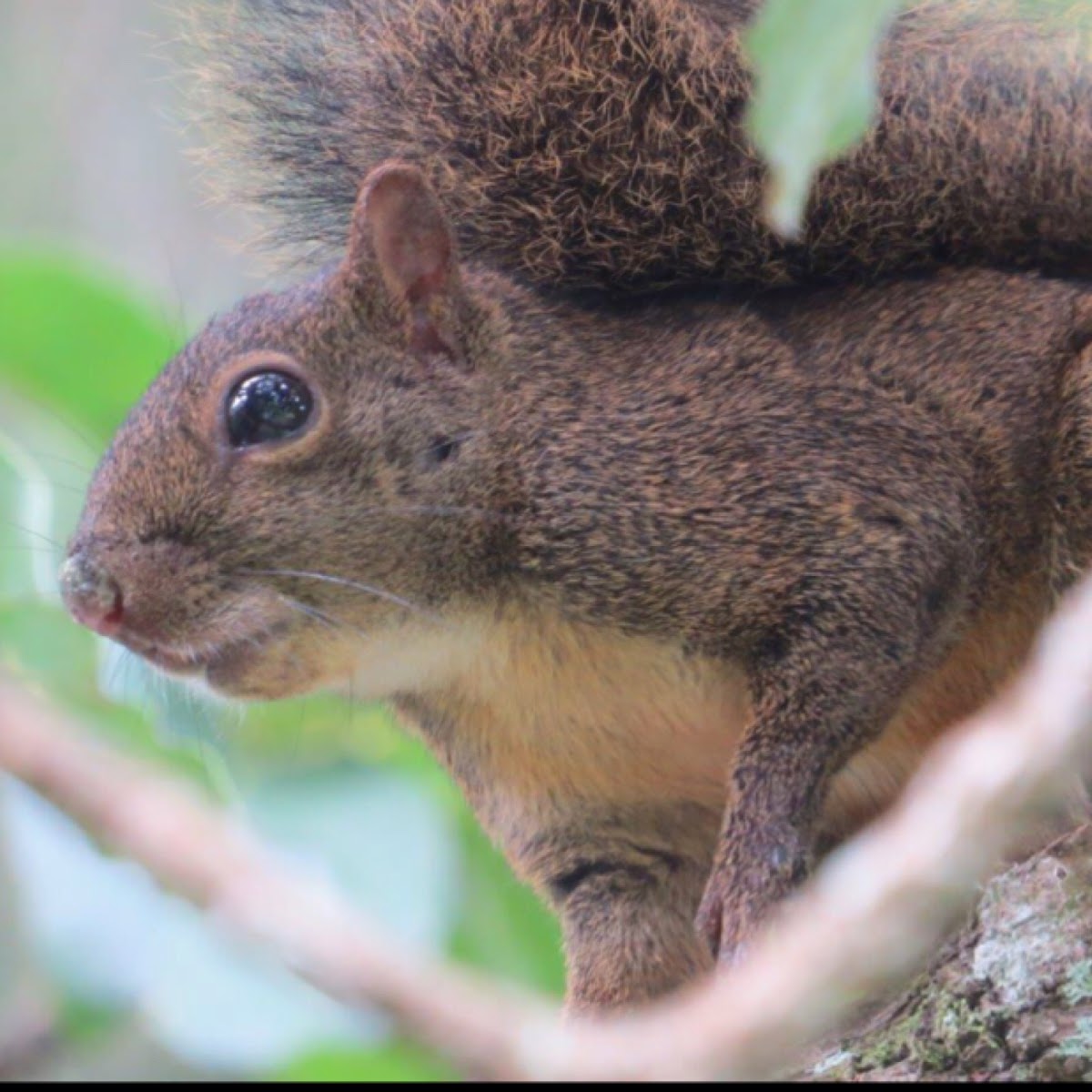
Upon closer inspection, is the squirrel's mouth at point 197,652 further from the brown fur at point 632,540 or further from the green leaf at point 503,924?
the green leaf at point 503,924

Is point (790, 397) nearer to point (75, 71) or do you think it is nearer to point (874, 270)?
point (874, 270)

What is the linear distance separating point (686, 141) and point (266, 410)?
28.0 inches

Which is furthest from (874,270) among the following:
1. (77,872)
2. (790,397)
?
(77,872)

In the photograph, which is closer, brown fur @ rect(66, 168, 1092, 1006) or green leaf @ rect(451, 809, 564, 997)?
brown fur @ rect(66, 168, 1092, 1006)

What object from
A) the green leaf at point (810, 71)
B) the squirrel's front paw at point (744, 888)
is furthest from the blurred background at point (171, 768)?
the green leaf at point (810, 71)

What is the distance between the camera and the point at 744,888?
7.01ft

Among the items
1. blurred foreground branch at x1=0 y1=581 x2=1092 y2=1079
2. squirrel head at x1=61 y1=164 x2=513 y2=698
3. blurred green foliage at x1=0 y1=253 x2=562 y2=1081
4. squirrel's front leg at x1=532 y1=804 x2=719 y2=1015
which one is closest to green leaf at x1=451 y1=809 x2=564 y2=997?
blurred green foliage at x1=0 y1=253 x2=562 y2=1081

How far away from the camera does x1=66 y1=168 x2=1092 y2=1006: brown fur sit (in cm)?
224

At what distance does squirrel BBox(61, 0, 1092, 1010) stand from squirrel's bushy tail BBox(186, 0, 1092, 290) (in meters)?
0.03

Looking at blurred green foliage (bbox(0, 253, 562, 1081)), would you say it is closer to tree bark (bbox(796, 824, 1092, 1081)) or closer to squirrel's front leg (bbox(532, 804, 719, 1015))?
squirrel's front leg (bbox(532, 804, 719, 1015))

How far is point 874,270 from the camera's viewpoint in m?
2.55

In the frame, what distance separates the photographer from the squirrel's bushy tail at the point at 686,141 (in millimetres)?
2486

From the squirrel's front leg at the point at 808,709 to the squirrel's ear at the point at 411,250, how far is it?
2.12 feet

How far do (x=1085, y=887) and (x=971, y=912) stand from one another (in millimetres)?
125
